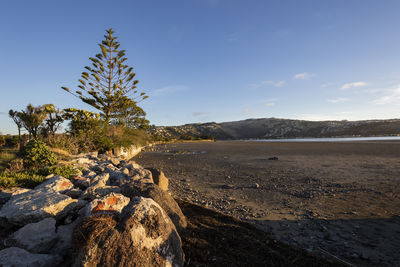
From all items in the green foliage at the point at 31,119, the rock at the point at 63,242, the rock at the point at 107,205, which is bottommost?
the rock at the point at 63,242

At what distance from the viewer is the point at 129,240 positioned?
1964 millimetres

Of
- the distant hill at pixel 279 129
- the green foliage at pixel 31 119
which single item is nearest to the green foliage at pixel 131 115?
the green foliage at pixel 31 119

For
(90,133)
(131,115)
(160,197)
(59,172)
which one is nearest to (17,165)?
(59,172)

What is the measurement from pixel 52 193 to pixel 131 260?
7.53 ft

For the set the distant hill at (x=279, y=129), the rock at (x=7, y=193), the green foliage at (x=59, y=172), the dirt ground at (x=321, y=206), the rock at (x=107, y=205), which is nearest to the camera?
the rock at (x=107, y=205)

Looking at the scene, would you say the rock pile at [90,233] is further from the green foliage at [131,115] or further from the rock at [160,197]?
the green foliage at [131,115]

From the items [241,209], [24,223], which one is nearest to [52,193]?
[24,223]

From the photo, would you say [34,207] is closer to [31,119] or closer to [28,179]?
[28,179]

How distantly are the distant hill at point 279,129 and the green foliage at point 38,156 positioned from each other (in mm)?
42310

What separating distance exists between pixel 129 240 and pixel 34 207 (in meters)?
1.89

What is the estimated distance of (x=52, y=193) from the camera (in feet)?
10.4

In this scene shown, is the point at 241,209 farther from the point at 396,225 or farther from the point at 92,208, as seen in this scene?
the point at 92,208

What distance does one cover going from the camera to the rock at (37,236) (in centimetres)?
228

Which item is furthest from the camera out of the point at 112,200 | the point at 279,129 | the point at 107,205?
the point at 279,129
